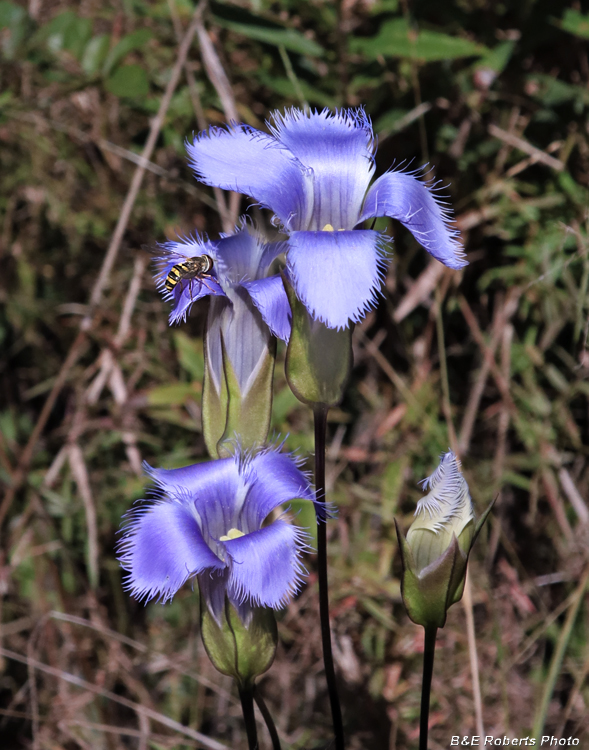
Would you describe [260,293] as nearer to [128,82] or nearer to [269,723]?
[269,723]

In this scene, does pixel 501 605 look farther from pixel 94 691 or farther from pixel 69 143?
pixel 69 143

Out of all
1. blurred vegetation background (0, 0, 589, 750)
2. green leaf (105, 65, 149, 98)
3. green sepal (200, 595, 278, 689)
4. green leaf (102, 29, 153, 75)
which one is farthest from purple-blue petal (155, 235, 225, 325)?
green leaf (102, 29, 153, 75)

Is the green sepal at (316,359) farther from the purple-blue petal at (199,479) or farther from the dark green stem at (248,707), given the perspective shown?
the dark green stem at (248,707)

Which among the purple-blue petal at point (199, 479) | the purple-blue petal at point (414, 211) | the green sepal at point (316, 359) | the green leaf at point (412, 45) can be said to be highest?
the green leaf at point (412, 45)

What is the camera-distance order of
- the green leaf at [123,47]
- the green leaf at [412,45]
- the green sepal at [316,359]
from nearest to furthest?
the green sepal at [316,359] < the green leaf at [412,45] < the green leaf at [123,47]

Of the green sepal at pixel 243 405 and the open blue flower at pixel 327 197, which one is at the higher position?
the open blue flower at pixel 327 197

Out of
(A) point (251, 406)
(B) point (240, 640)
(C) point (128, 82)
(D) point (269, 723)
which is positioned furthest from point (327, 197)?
(C) point (128, 82)

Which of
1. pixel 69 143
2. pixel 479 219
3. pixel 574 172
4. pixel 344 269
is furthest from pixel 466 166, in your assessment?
pixel 344 269

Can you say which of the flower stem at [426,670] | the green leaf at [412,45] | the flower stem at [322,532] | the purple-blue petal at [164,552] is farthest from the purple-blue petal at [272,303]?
the green leaf at [412,45]

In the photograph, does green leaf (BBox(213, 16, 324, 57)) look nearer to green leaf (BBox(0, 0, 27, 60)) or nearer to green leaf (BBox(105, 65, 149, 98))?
green leaf (BBox(105, 65, 149, 98))
